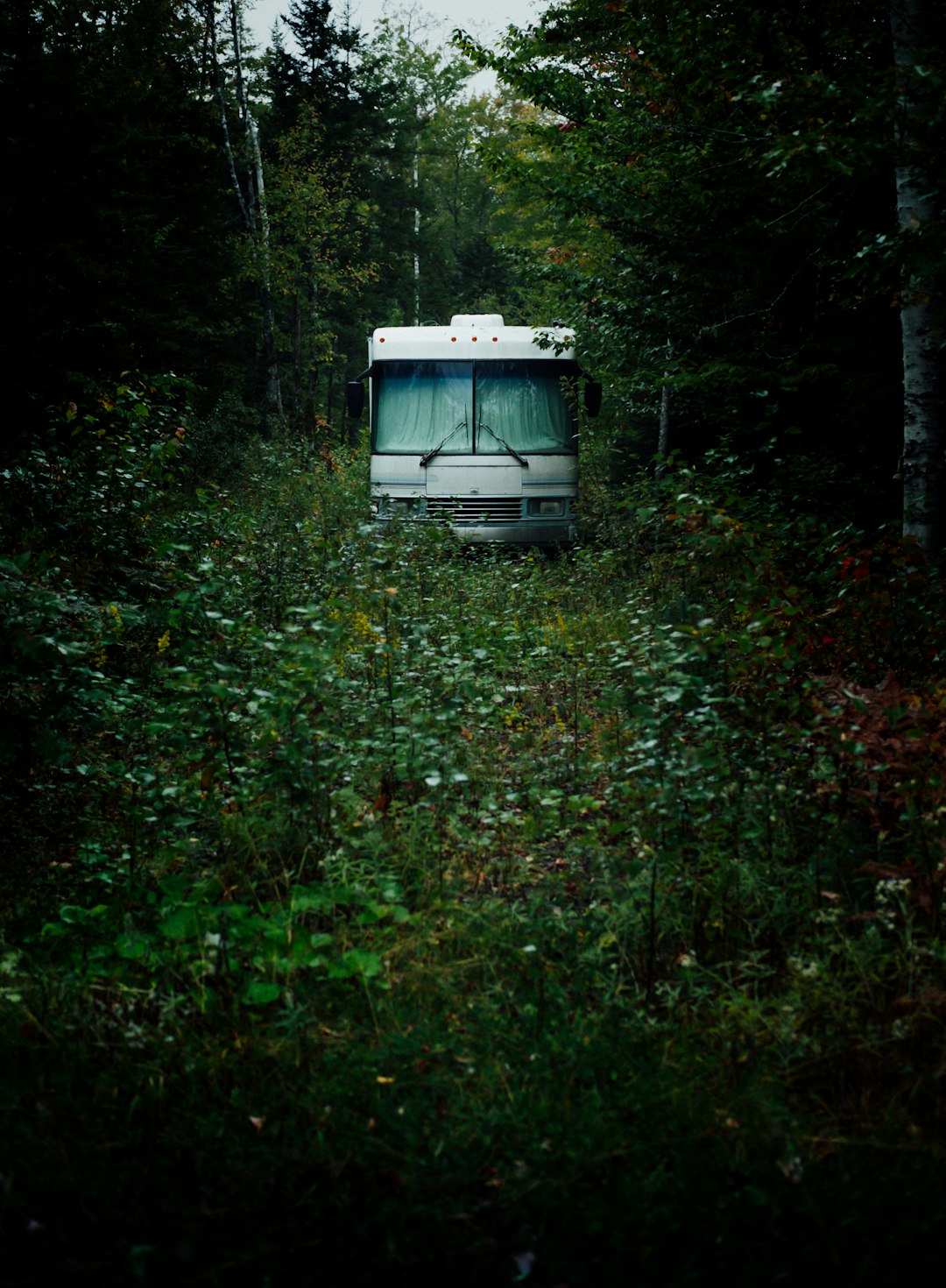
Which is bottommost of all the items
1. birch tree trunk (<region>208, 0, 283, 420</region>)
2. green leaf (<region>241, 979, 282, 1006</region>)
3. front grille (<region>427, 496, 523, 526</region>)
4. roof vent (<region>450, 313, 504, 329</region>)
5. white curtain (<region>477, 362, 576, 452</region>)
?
green leaf (<region>241, 979, 282, 1006</region>)

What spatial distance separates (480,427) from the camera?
10984mm

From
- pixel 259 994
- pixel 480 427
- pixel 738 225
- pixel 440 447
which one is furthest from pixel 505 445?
pixel 259 994

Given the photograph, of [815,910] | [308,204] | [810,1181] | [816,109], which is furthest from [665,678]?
[308,204]

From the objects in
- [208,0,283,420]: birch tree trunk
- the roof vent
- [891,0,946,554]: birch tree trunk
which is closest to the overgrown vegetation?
[891,0,946,554]: birch tree trunk

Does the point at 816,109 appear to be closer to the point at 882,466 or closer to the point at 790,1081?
the point at 882,466

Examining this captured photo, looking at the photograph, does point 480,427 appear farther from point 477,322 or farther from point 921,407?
point 921,407

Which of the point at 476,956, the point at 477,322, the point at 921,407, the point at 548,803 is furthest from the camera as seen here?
the point at 477,322

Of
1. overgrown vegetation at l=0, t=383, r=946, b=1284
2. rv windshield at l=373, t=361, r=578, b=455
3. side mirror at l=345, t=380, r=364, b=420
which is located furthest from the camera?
side mirror at l=345, t=380, r=364, b=420

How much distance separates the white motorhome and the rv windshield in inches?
0.4

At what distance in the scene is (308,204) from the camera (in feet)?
78.4

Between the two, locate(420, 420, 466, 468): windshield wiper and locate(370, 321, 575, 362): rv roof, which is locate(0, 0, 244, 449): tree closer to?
locate(370, 321, 575, 362): rv roof

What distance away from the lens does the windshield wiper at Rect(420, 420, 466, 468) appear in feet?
35.3

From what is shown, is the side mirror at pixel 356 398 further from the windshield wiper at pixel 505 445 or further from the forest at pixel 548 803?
the forest at pixel 548 803

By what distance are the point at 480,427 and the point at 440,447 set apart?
588 mm
